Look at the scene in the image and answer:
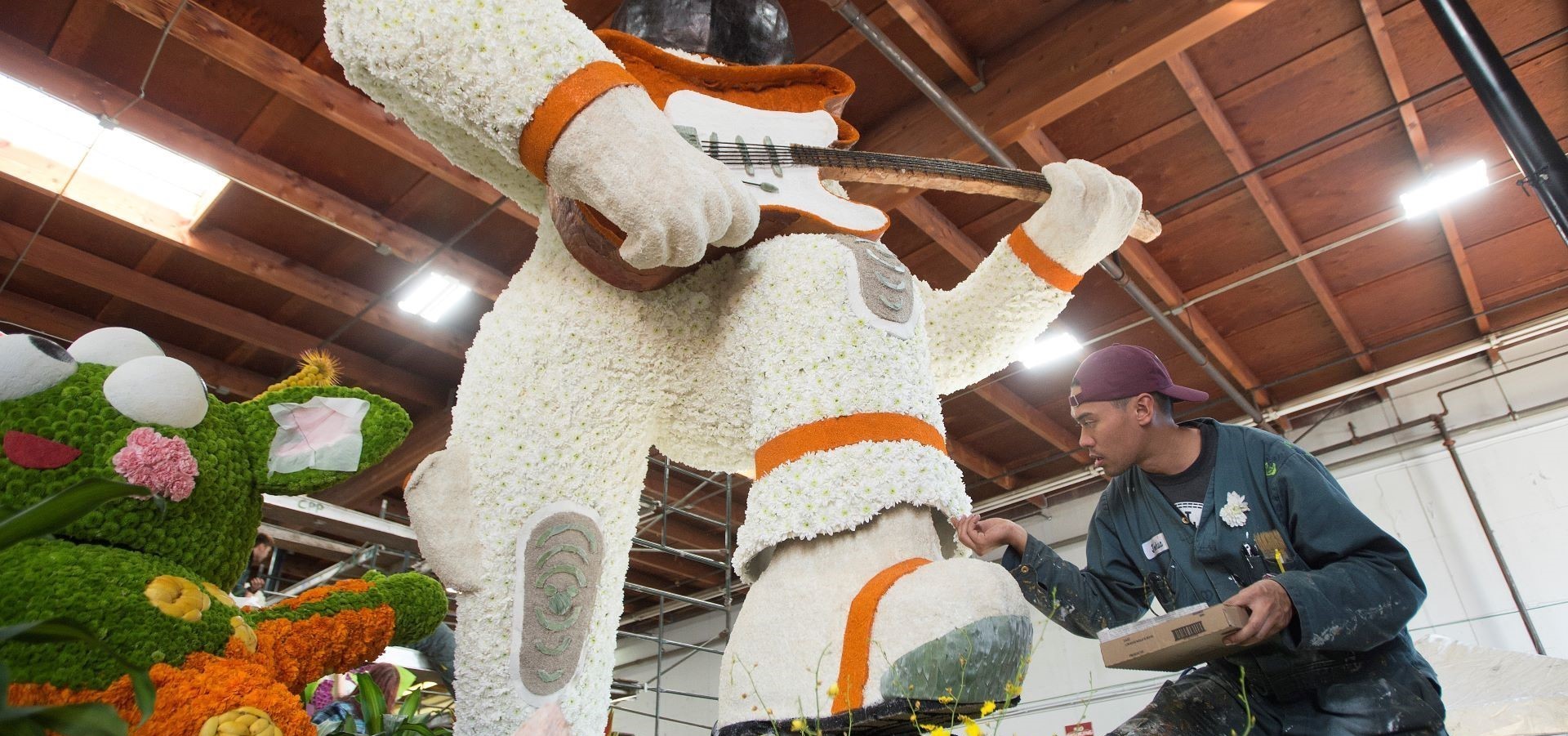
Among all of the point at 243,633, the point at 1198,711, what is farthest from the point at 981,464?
the point at 243,633

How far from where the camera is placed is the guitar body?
43.4 inches

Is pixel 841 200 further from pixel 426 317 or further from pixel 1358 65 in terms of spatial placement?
pixel 426 317

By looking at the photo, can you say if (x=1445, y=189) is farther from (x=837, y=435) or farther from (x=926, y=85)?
(x=837, y=435)

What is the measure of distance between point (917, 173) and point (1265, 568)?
2.23ft

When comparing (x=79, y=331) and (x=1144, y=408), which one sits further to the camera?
(x=79, y=331)

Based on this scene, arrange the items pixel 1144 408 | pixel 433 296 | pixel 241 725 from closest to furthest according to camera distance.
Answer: pixel 241 725
pixel 1144 408
pixel 433 296

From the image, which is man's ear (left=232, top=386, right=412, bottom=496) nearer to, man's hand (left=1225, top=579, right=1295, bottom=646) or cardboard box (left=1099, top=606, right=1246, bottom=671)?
cardboard box (left=1099, top=606, right=1246, bottom=671)

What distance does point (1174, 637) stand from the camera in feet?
2.96

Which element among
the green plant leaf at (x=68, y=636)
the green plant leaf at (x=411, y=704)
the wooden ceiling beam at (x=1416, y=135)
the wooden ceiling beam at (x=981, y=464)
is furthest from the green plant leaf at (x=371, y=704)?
the wooden ceiling beam at (x=981, y=464)

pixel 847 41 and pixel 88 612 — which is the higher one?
pixel 847 41

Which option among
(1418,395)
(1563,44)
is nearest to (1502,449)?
(1418,395)

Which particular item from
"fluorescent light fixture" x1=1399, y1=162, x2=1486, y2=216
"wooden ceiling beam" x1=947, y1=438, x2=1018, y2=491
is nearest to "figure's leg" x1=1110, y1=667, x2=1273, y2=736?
"fluorescent light fixture" x1=1399, y1=162, x2=1486, y2=216

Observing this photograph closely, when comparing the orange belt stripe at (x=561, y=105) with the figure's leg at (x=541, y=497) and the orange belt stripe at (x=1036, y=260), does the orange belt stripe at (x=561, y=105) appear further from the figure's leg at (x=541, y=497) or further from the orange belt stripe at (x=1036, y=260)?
the orange belt stripe at (x=1036, y=260)

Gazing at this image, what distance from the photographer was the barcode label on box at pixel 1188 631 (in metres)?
0.90
